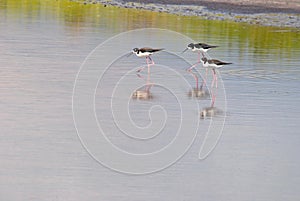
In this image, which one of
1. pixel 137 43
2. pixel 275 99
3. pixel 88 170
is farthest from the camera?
pixel 137 43

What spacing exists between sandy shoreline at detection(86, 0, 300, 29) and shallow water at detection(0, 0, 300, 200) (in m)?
5.72

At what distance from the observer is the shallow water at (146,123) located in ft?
30.1

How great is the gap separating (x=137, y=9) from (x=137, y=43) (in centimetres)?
1056

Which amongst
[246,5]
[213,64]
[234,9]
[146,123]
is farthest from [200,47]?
[246,5]

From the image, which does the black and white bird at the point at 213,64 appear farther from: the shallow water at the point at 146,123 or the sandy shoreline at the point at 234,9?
the sandy shoreline at the point at 234,9

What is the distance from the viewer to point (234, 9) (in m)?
30.1

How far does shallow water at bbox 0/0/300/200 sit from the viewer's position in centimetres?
916

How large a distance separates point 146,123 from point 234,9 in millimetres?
18509

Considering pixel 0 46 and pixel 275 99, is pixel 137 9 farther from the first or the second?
pixel 275 99

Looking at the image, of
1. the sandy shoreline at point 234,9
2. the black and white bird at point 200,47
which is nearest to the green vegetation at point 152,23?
the sandy shoreline at point 234,9

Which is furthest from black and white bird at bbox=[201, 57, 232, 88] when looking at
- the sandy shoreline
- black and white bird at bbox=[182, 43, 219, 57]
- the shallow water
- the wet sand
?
the wet sand

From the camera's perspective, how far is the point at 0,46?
1859 cm

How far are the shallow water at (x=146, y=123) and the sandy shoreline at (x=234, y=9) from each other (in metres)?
5.72

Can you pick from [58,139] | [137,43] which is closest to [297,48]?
[137,43]
